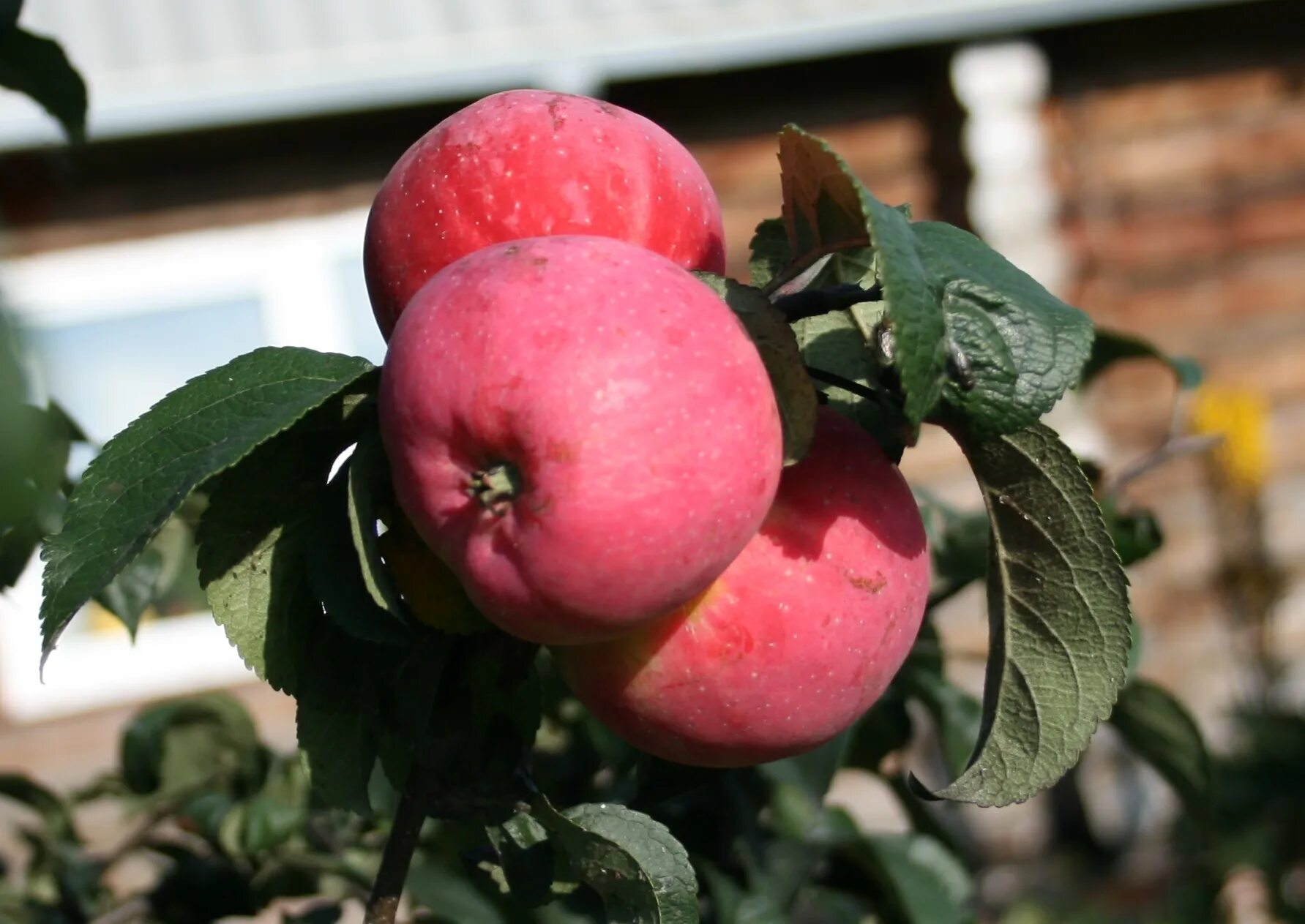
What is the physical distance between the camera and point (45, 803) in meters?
1.40

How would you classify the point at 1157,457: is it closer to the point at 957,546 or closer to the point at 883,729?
the point at 957,546

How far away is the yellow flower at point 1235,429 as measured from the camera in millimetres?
4094

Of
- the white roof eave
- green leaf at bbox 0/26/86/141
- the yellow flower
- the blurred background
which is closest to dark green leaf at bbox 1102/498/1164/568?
green leaf at bbox 0/26/86/141

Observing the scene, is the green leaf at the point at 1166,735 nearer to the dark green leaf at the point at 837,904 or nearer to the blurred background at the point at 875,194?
the dark green leaf at the point at 837,904

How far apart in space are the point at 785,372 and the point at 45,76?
0.76m

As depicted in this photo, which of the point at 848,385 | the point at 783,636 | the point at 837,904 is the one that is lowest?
the point at 837,904

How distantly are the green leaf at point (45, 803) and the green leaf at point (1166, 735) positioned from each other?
40.7 inches

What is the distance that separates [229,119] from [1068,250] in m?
2.49

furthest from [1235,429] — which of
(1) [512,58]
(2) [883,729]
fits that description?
(2) [883,729]

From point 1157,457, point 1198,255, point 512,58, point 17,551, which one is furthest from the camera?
point 1198,255

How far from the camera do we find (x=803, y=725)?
689mm

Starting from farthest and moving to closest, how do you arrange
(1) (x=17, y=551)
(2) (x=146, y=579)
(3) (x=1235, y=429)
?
A: (3) (x=1235, y=429)
(2) (x=146, y=579)
(1) (x=17, y=551)

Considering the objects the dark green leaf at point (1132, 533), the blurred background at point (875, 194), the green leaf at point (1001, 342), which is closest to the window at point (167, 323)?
the blurred background at point (875, 194)

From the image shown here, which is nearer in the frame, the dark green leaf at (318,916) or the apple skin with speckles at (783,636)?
the apple skin with speckles at (783,636)
